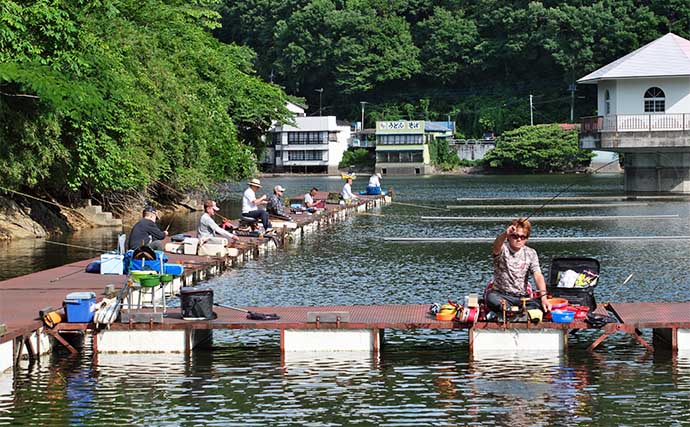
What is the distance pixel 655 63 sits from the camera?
58688 mm

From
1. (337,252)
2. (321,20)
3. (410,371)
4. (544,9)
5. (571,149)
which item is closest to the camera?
(410,371)

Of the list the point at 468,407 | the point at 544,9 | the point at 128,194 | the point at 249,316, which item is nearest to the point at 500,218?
the point at 128,194

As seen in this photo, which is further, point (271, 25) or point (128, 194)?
point (271, 25)

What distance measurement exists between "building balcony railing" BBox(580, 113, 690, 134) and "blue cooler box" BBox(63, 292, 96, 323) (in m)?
43.9

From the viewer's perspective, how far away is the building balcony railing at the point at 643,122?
56375 millimetres

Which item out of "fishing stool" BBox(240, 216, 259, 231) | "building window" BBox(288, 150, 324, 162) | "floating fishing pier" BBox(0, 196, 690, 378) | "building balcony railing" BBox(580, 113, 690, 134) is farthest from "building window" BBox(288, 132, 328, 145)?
"floating fishing pier" BBox(0, 196, 690, 378)

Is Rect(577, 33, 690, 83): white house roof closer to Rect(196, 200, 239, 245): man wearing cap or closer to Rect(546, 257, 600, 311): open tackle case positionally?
Rect(196, 200, 239, 245): man wearing cap

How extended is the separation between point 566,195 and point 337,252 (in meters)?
36.1

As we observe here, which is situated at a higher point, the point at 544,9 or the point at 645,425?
the point at 544,9

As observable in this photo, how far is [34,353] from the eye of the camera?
1669 cm

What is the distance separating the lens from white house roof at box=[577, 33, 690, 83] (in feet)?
189

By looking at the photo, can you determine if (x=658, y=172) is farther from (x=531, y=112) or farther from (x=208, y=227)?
(x=531, y=112)

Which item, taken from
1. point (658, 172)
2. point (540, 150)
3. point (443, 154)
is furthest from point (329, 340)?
point (443, 154)

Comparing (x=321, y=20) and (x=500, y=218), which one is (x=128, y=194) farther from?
(x=321, y=20)
